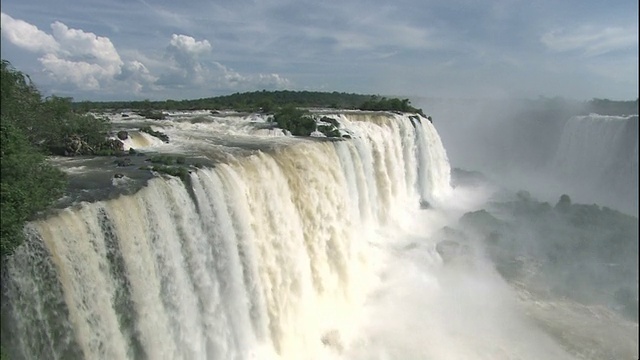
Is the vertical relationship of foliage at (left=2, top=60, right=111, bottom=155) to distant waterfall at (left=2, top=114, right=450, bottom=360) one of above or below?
above

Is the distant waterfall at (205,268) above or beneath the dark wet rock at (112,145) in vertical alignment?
beneath

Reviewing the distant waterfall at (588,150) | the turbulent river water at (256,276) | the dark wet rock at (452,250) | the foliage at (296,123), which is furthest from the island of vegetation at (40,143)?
the distant waterfall at (588,150)

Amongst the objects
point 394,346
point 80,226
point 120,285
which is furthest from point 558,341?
point 80,226

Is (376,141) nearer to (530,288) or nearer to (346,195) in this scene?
(346,195)

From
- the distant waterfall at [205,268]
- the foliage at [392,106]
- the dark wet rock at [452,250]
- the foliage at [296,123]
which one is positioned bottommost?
the dark wet rock at [452,250]

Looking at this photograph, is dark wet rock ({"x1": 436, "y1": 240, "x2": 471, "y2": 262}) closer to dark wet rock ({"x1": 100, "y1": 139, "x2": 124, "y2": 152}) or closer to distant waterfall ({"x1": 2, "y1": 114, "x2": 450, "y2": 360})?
distant waterfall ({"x1": 2, "y1": 114, "x2": 450, "y2": 360})

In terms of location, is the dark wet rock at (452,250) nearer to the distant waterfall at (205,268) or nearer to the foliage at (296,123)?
the distant waterfall at (205,268)

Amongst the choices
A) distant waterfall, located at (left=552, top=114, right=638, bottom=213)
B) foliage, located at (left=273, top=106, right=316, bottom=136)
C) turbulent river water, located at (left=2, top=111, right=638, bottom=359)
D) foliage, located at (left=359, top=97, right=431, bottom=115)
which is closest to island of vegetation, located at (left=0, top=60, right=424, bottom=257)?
foliage, located at (left=273, top=106, right=316, bottom=136)
